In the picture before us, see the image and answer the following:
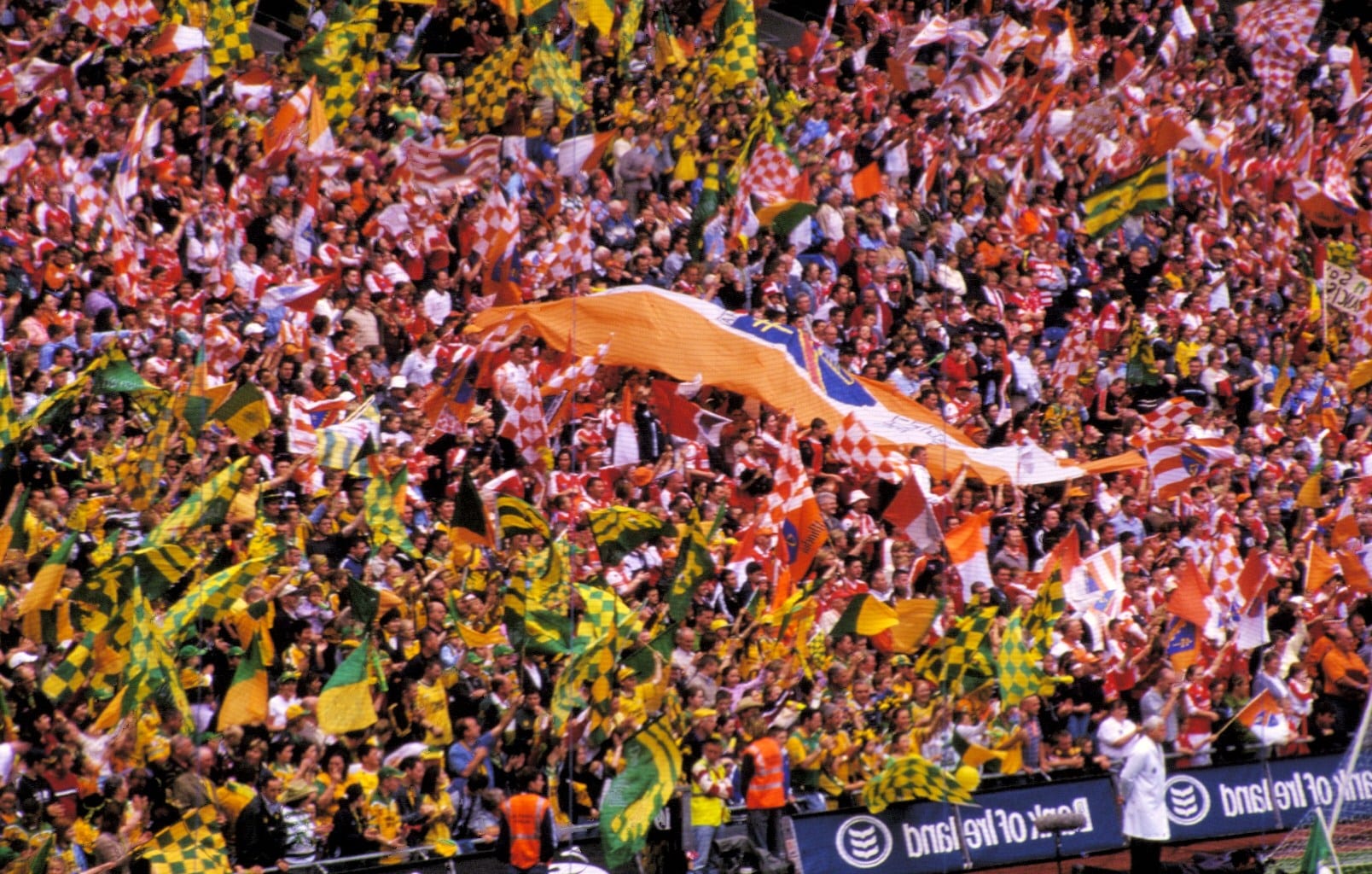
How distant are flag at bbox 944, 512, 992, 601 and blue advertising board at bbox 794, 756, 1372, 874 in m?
1.60

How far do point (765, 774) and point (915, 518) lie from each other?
131 inches

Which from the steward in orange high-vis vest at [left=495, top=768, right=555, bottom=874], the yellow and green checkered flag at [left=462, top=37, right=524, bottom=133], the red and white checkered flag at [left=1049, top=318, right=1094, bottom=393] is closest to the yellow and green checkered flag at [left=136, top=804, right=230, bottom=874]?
the steward in orange high-vis vest at [left=495, top=768, right=555, bottom=874]

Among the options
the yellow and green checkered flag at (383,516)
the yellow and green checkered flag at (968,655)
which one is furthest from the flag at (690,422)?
the yellow and green checkered flag at (383,516)

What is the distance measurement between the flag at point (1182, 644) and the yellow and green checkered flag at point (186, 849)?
7.71 m

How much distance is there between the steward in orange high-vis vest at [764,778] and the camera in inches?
546

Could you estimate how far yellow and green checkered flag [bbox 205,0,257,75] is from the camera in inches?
680

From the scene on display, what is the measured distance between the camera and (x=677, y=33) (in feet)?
71.2

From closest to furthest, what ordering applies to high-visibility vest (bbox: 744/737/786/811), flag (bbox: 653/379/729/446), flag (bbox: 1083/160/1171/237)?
high-visibility vest (bbox: 744/737/786/811) < flag (bbox: 653/379/729/446) < flag (bbox: 1083/160/1171/237)

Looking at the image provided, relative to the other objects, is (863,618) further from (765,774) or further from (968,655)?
(765,774)

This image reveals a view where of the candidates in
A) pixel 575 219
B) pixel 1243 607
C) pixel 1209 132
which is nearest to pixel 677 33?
pixel 575 219

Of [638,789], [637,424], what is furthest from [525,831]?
[637,424]

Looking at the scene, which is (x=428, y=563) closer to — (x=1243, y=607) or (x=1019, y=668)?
(x=1019, y=668)

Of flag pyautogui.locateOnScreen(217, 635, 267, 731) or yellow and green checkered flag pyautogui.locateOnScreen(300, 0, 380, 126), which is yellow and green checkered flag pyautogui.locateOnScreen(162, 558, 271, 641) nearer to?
flag pyautogui.locateOnScreen(217, 635, 267, 731)

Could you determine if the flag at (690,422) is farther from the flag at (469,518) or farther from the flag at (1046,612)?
the flag at (469,518)
